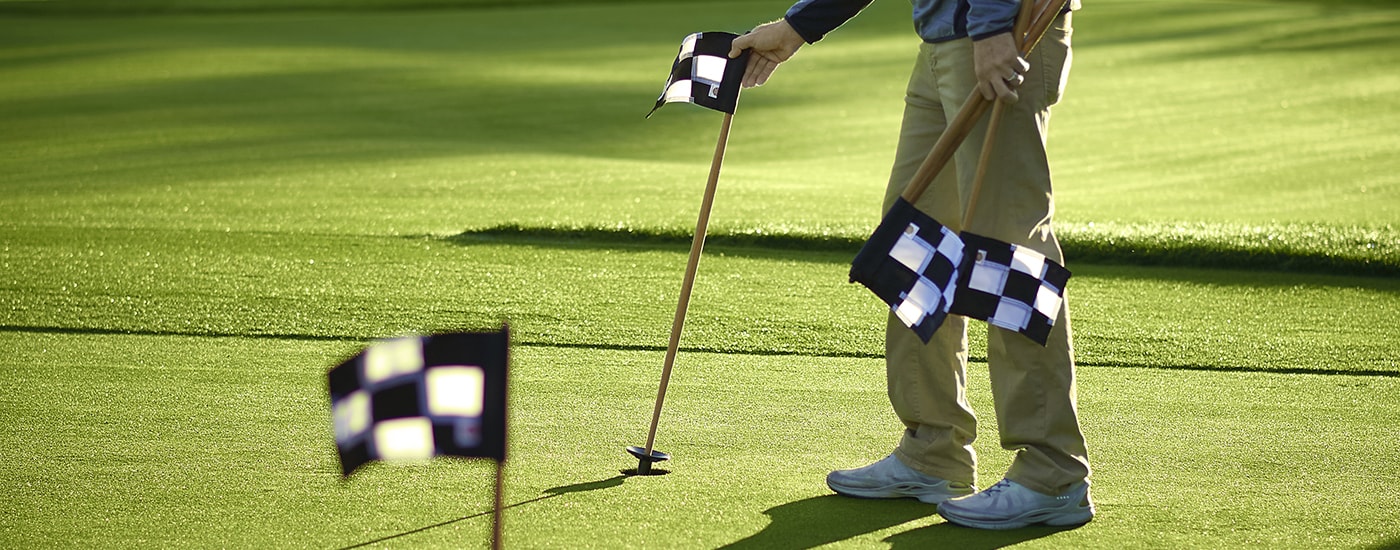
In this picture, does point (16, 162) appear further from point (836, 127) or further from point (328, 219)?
point (836, 127)

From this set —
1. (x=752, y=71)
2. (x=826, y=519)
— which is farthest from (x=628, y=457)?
(x=752, y=71)

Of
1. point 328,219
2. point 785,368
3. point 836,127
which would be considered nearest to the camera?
point 785,368

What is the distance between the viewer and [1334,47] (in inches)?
616

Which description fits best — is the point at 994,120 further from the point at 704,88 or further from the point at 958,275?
the point at 704,88

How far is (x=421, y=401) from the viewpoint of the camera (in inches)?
63.7

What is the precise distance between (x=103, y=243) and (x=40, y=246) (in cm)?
23

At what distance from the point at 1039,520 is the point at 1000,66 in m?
0.79

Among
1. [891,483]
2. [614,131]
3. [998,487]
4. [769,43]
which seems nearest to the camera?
[998,487]

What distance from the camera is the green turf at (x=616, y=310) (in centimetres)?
246

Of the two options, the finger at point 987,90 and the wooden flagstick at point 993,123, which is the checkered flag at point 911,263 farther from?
the finger at point 987,90

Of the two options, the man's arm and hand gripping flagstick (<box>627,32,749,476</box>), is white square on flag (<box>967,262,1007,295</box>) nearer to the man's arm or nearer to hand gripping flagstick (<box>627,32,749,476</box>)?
the man's arm

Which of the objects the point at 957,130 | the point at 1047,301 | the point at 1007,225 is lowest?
the point at 1047,301

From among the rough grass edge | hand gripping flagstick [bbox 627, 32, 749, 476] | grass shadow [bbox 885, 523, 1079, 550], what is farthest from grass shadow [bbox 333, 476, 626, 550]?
the rough grass edge

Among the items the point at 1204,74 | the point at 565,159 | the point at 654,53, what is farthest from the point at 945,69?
the point at 654,53
